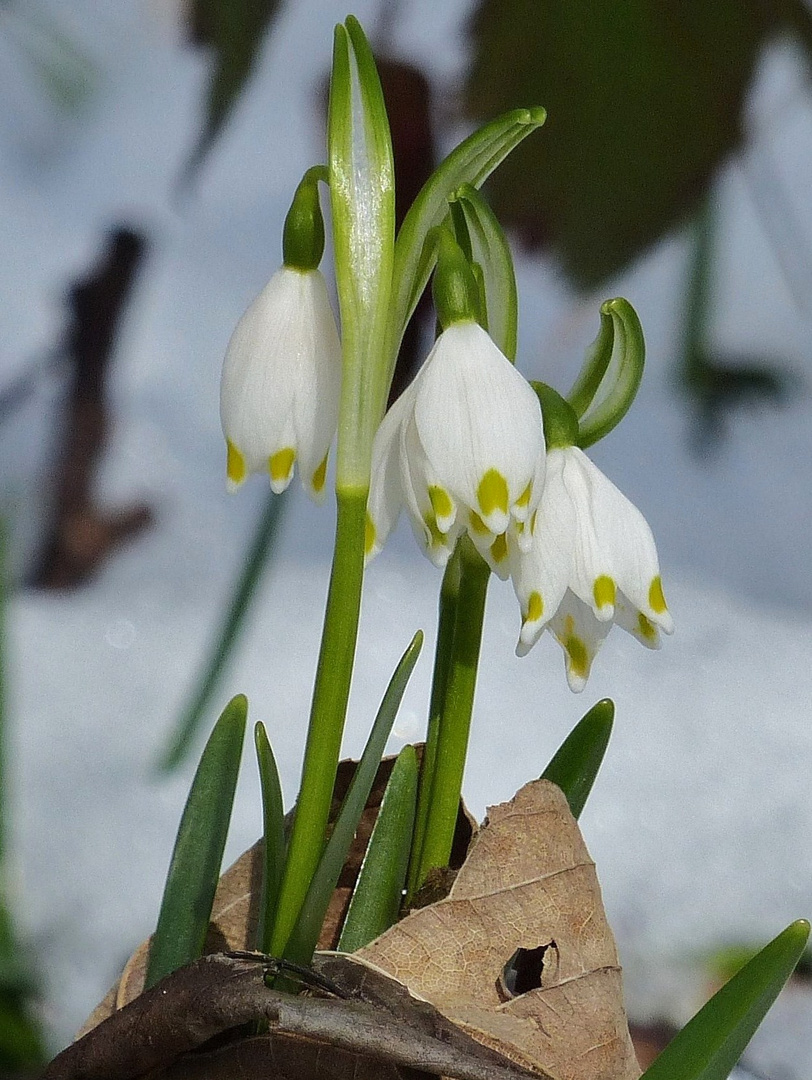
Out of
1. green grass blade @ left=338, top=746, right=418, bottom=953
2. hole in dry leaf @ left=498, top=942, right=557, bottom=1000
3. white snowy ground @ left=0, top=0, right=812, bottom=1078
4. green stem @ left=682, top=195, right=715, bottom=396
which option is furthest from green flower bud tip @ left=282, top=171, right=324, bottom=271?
green stem @ left=682, top=195, right=715, bottom=396

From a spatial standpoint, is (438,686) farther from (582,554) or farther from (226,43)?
(226,43)

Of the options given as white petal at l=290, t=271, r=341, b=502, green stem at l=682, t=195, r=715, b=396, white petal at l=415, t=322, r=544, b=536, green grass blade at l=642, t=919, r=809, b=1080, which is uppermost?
green stem at l=682, t=195, r=715, b=396

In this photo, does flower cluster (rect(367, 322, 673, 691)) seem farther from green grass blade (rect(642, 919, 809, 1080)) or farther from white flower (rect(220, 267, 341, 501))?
green grass blade (rect(642, 919, 809, 1080))

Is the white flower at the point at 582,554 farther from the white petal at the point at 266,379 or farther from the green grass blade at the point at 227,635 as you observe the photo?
the green grass blade at the point at 227,635

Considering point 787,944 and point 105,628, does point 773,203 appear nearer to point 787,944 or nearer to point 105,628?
point 105,628

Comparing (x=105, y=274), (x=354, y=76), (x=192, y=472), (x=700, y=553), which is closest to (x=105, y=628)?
(x=192, y=472)
